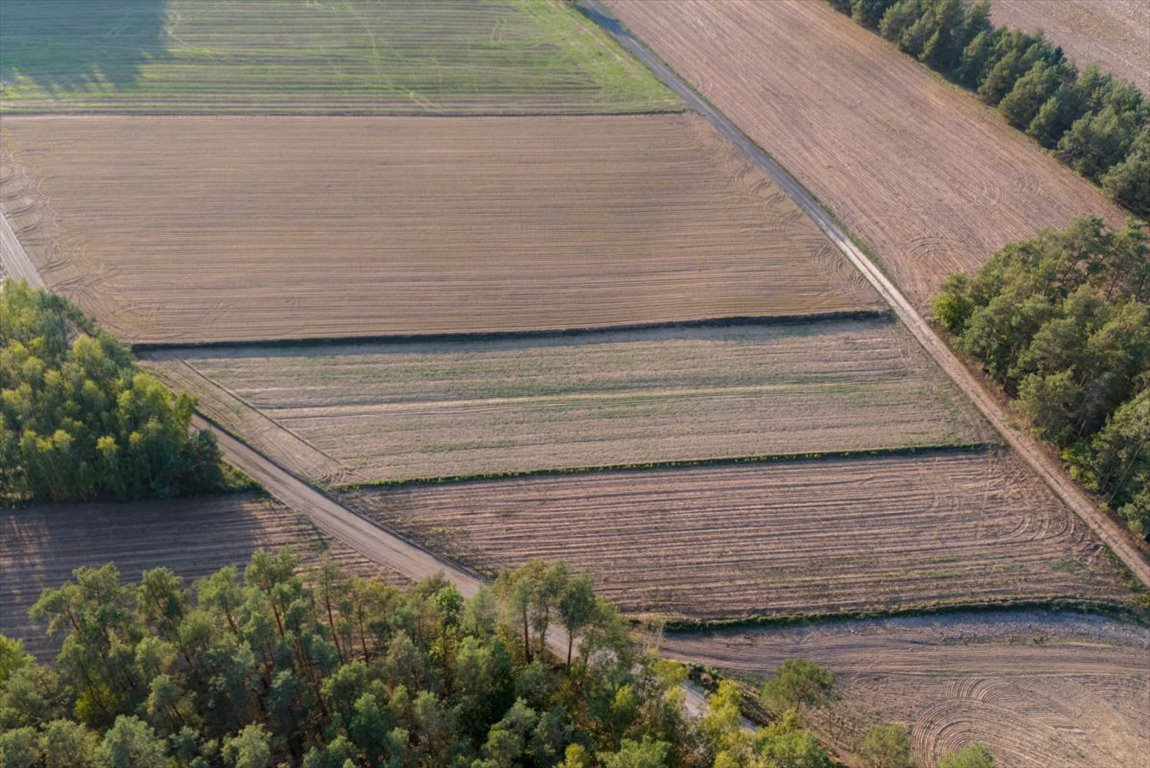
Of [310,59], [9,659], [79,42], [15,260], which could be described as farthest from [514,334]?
[79,42]

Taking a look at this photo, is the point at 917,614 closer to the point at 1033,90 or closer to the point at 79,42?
the point at 1033,90

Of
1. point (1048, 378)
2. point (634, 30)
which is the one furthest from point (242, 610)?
point (634, 30)

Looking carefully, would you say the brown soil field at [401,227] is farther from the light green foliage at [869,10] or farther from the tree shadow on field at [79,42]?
the light green foliage at [869,10]

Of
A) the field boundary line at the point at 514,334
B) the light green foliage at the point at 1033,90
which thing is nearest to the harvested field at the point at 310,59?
the field boundary line at the point at 514,334

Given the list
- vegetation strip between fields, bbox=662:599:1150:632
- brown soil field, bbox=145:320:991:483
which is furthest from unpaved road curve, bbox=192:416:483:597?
vegetation strip between fields, bbox=662:599:1150:632

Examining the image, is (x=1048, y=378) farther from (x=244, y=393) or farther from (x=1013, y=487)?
(x=244, y=393)

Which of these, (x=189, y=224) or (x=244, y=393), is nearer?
(x=244, y=393)
